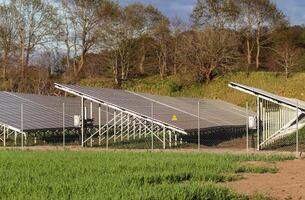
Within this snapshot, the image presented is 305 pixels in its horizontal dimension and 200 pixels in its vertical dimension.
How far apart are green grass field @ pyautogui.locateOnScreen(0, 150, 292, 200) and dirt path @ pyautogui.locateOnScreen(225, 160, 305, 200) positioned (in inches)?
16.2

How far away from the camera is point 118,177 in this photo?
12.1m

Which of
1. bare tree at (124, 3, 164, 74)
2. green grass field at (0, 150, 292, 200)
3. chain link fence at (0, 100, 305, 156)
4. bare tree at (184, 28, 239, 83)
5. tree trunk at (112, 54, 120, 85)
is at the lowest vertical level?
chain link fence at (0, 100, 305, 156)

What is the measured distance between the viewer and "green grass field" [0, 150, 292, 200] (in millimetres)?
9703

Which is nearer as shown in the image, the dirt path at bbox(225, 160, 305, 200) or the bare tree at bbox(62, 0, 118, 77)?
the dirt path at bbox(225, 160, 305, 200)

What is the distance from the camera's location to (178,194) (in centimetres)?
949

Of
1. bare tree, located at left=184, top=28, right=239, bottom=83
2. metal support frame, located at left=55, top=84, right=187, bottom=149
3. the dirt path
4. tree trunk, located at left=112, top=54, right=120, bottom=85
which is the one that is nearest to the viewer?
the dirt path

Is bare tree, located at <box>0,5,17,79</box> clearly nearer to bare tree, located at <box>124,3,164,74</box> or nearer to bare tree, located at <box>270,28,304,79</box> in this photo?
bare tree, located at <box>124,3,164,74</box>

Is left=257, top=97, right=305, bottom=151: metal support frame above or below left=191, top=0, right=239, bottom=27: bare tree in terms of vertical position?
below

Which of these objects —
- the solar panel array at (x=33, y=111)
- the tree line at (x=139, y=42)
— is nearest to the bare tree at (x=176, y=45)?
the tree line at (x=139, y=42)

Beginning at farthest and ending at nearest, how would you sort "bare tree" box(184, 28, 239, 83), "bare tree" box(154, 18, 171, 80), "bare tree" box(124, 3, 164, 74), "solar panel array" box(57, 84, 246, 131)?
"bare tree" box(154, 18, 171, 80) < "bare tree" box(124, 3, 164, 74) < "bare tree" box(184, 28, 239, 83) < "solar panel array" box(57, 84, 246, 131)

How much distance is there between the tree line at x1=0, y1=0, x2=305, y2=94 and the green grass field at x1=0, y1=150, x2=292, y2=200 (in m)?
38.0

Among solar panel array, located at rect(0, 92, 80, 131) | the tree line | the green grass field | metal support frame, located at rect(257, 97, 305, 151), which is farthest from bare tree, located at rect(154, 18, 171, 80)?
the green grass field

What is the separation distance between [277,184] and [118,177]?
3.36 meters

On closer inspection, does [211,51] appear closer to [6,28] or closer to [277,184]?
[6,28]
